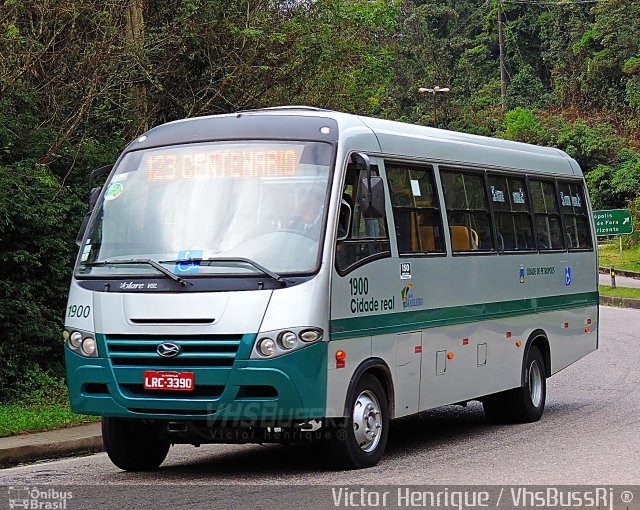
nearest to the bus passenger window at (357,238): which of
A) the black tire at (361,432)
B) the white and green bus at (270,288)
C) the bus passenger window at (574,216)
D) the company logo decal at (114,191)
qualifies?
the white and green bus at (270,288)

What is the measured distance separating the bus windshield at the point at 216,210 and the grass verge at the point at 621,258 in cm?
4058

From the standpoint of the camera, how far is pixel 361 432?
33.2ft

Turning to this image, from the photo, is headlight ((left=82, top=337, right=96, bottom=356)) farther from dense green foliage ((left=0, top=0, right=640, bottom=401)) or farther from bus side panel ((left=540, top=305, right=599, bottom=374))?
bus side panel ((left=540, top=305, right=599, bottom=374))

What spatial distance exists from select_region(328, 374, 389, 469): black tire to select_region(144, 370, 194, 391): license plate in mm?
1206

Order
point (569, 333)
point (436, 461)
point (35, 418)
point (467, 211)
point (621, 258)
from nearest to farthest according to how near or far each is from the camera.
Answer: point (436, 461)
point (467, 211)
point (35, 418)
point (569, 333)
point (621, 258)

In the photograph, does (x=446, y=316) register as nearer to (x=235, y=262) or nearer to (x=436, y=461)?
(x=436, y=461)

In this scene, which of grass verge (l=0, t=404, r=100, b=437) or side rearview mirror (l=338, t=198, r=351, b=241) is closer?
side rearview mirror (l=338, t=198, r=351, b=241)

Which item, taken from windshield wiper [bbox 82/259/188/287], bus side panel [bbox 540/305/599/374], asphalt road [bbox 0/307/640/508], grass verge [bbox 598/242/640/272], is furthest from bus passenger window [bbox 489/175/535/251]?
grass verge [bbox 598/242/640/272]

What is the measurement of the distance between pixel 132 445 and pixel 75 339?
1.12 m

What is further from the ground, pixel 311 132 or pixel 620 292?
pixel 311 132

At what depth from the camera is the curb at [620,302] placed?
3588 centimetres

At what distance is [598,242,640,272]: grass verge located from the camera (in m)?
50.9

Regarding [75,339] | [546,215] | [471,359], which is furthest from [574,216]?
[75,339]

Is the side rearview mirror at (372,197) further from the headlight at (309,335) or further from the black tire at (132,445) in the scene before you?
the black tire at (132,445)
